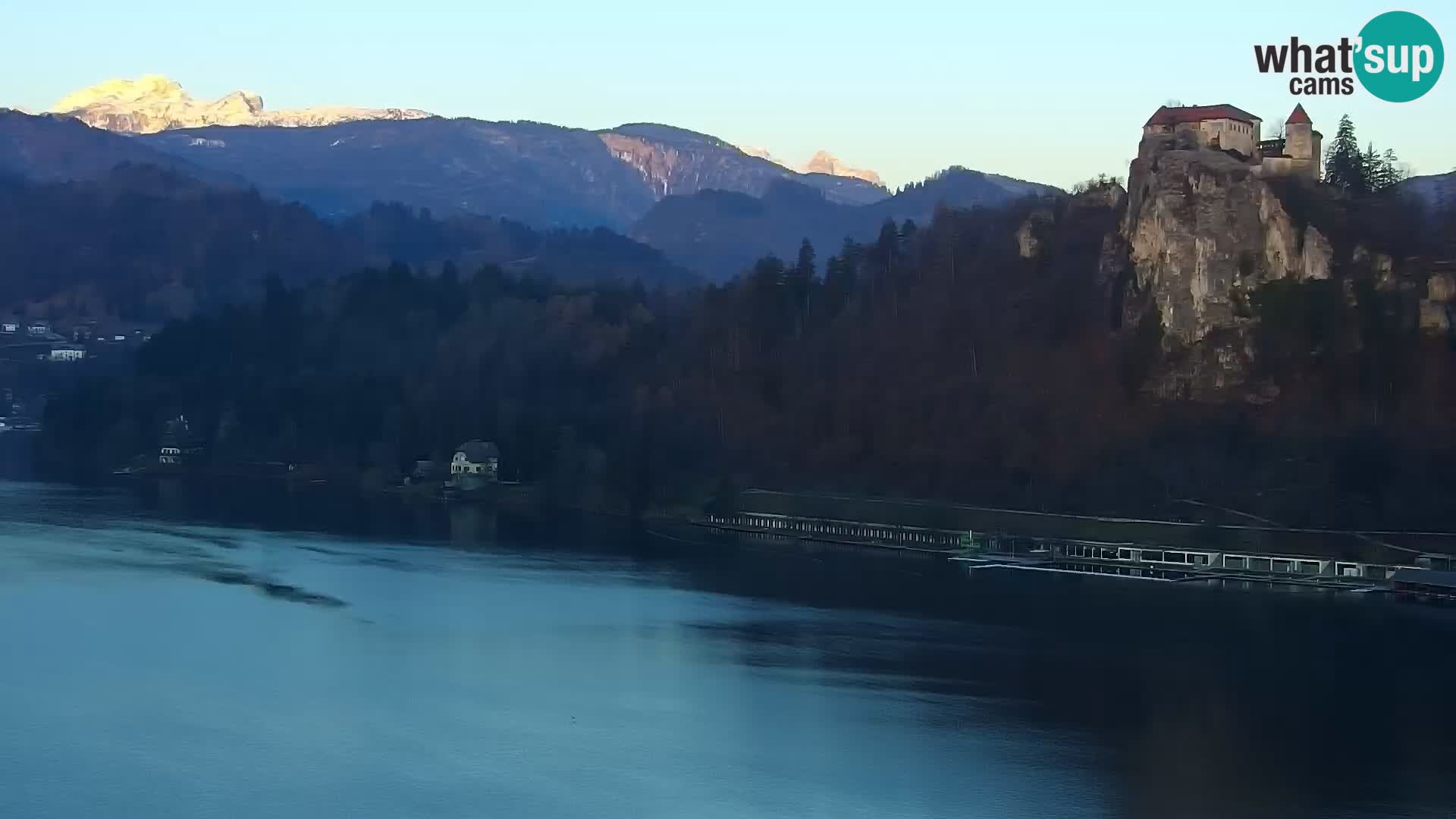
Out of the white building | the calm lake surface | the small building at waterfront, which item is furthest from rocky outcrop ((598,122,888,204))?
the calm lake surface

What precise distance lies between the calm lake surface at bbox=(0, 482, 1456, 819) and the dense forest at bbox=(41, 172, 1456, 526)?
4.69 m

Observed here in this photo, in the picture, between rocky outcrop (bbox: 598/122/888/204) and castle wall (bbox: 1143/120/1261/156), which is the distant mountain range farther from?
castle wall (bbox: 1143/120/1261/156)

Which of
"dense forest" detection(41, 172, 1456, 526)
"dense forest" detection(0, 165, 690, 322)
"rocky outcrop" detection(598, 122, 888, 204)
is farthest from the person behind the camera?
"rocky outcrop" detection(598, 122, 888, 204)

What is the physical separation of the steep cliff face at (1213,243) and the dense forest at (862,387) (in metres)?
0.55

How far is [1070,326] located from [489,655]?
1936cm

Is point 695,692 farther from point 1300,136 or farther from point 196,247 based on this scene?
point 196,247

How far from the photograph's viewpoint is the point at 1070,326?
128 ft

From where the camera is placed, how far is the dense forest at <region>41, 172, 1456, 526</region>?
3259 centimetres

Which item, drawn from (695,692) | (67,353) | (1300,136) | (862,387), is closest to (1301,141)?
(1300,136)

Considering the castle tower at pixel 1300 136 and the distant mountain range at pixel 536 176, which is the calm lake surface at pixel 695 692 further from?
the distant mountain range at pixel 536 176

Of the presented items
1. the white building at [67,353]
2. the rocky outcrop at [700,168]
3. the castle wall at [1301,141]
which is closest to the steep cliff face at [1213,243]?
the castle wall at [1301,141]

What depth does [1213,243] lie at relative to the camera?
1375 inches

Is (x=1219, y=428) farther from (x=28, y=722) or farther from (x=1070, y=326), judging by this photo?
(x=28, y=722)

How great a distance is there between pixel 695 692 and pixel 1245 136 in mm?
21896
